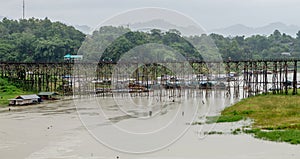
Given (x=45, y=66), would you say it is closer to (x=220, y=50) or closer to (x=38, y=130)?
(x=38, y=130)

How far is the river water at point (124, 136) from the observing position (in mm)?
17078

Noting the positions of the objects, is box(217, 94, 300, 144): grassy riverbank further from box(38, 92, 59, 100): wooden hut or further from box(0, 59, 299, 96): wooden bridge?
box(38, 92, 59, 100): wooden hut

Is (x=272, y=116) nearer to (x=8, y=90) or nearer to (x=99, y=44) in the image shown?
(x=99, y=44)

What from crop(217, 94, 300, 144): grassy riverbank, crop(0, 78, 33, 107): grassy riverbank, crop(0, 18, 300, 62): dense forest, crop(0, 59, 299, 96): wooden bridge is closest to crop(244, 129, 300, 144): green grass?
crop(217, 94, 300, 144): grassy riverbank

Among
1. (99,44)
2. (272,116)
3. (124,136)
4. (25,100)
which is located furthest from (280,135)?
(99,44)

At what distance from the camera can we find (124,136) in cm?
2094

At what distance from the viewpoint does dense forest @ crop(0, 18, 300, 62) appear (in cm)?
5298

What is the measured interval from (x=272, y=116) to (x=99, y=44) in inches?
1029

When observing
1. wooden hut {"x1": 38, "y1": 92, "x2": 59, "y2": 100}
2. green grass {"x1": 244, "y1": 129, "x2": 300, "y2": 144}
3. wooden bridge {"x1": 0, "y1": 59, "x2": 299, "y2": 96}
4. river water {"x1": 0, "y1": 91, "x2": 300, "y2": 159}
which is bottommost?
river water {"x1": 0, "y1": 91, "x2": 300, "y2": 159}

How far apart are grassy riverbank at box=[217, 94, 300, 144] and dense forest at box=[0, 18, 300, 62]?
2069 cm

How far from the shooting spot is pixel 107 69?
165 feet

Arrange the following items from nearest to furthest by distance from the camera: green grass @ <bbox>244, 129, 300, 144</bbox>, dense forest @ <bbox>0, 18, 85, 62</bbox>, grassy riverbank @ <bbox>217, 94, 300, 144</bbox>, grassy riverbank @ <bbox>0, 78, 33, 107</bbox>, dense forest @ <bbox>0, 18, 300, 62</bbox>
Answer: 1. green grass @ <bbox>244, 129, 300, 144</bbox>
2. grassy riverbank @ <bbox>217, 94, 300, 144</bbox>
3. grassy riverbank @ <bbox>0, 78, 33, 107</bbox>
4. dense forest @ <bbox>0, 18, 300, 62</bbox>
5. dense forest @ <bbox>0, 18, 85, 62</bbox>

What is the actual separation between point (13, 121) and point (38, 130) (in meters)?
4.26

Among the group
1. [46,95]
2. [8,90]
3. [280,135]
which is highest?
[8,90]
